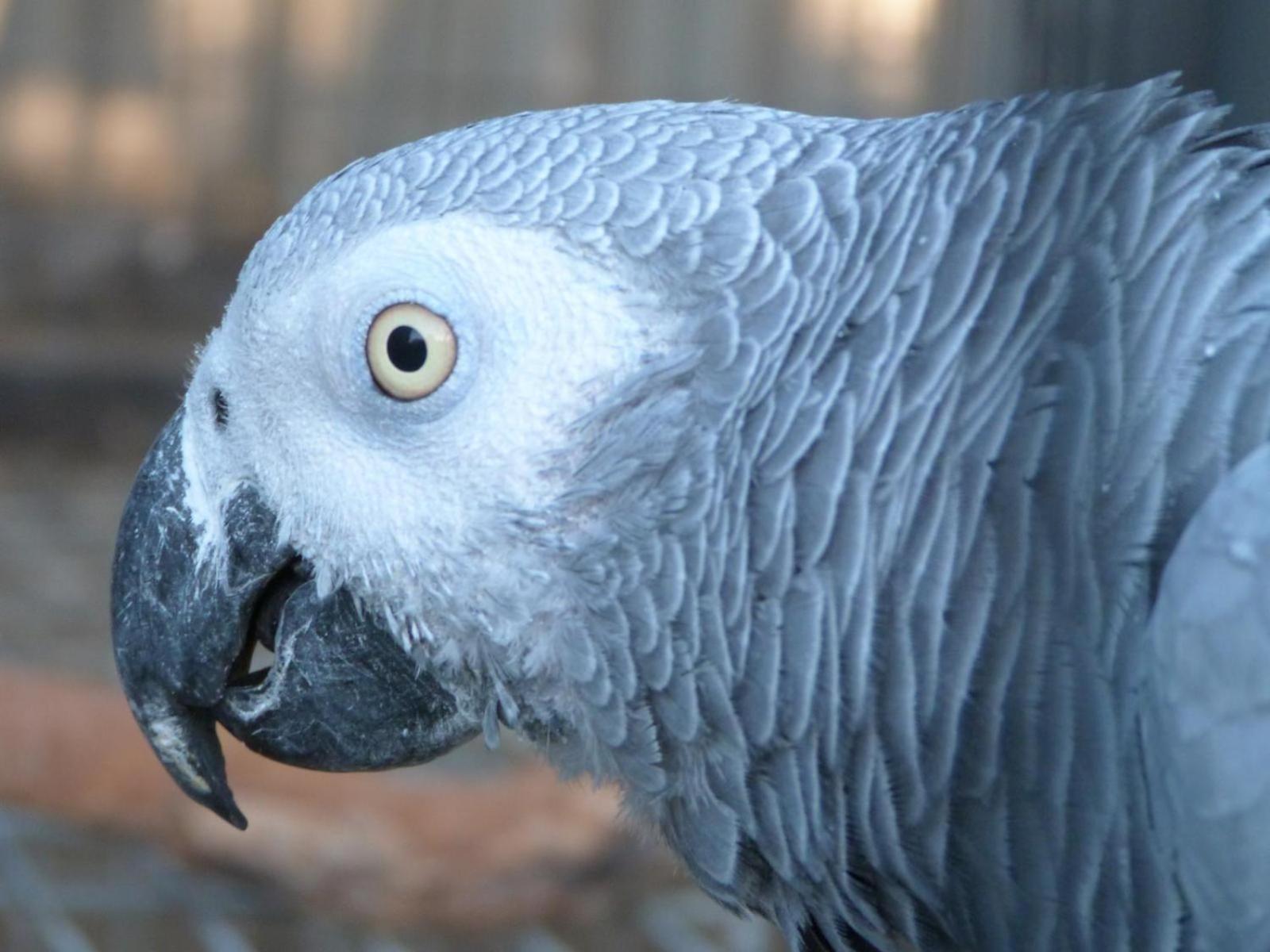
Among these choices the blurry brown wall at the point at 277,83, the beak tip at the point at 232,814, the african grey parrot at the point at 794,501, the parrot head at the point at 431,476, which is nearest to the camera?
the african grey parrot at the point at 794,501

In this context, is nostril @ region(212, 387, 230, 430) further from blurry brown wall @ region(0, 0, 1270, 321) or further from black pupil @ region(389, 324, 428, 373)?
blurry brown wall @ region(0, 0, 1270, 321)

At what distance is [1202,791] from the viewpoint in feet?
2.55

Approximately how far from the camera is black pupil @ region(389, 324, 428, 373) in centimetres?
103

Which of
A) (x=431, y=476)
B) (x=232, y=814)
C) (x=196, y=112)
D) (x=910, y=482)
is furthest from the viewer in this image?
(x=196, y=112)

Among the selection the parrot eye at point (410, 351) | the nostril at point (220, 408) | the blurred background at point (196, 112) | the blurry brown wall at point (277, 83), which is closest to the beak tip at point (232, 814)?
the nostril at point (220, 408)

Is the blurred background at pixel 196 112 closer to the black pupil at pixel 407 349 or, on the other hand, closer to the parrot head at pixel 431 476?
the parrot head at pixel 431 476

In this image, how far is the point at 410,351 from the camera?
1035 mm

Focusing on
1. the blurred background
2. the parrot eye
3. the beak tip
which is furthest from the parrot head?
the blurred background

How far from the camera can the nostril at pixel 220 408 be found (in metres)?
1.15

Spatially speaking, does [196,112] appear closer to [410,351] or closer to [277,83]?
[277,83]

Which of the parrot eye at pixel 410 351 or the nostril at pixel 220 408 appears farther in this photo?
the nostril at pixel 220 408

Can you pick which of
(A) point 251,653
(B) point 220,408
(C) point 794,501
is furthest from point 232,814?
(C) point 794,501

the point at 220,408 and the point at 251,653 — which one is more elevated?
the point at 220,408

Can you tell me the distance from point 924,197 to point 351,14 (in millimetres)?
4524
